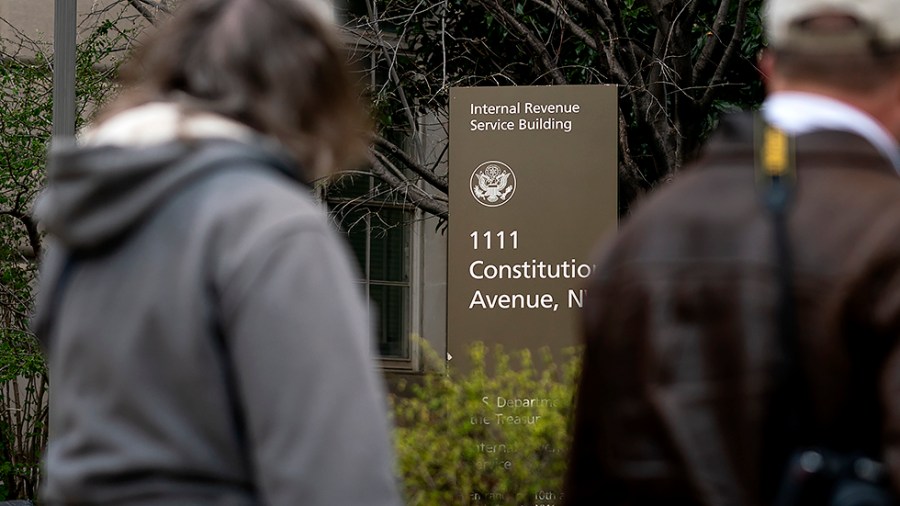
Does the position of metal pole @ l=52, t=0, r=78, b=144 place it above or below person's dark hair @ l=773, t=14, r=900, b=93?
above

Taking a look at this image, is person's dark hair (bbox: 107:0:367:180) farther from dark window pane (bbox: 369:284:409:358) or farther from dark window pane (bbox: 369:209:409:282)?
dark window pane (bbox: 369:284:409:358)

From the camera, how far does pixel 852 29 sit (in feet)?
6.30

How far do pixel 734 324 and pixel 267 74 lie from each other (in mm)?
702

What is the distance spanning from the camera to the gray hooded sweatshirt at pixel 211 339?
171 centimetres

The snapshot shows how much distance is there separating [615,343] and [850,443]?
353 mm

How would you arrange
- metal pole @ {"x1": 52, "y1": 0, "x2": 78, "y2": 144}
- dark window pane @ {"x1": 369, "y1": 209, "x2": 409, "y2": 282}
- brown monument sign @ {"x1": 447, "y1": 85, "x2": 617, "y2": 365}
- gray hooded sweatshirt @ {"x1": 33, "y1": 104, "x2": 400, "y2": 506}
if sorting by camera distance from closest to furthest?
gray hooded sweatshirt @ {"x1": 33, "y1": 104, "x2": 400, "y2": 506} → metal pole @ {"x1": 52, "y1": 0, "x2": 78, "y2": 144} → brown monument sign @ {"x1": 447, "y1": 85, "x2": 617, "y2": 365} → dark window pane @ {"x1": 369, "y1": 209, "x2": 409, "y2": 282}

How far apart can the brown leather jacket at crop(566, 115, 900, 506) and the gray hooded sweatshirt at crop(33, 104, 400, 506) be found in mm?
363

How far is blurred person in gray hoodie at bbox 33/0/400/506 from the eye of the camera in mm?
1708

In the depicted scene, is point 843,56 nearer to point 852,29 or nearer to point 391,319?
point 852,29

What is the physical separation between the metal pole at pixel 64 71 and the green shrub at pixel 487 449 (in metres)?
3.46

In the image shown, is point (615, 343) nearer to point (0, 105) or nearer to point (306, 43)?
point (306, 43)

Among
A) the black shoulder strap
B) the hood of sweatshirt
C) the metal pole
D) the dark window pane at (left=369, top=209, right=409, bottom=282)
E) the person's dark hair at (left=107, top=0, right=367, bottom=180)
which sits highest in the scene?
the metal pole

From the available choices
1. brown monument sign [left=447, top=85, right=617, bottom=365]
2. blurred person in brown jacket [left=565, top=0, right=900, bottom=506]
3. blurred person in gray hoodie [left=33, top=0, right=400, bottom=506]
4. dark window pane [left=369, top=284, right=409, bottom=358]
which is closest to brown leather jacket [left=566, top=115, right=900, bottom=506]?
blurred person in brown jacket [left=565, top=0, right=900, bottom=506]

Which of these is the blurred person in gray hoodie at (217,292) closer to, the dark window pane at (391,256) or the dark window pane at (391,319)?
the dark window pane at (391,256)
